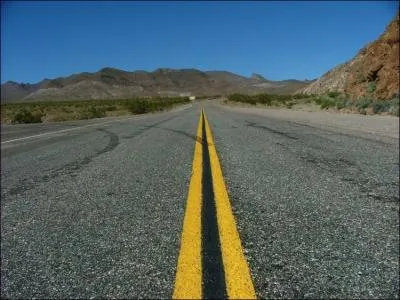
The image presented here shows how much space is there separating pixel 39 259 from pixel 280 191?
2116 millimetres

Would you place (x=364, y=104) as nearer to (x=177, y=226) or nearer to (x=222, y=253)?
(x=177, y=226)

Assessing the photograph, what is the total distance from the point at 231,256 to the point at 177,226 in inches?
28.7

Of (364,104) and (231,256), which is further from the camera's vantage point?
(364,104)

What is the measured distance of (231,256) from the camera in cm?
209

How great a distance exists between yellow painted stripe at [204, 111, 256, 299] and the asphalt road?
6 cm

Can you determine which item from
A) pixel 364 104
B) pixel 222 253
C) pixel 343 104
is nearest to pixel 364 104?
pixel 364 104

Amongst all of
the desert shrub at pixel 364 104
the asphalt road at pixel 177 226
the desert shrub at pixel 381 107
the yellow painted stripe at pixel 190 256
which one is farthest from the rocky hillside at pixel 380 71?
the yellow painted stripe at pixel 190 256

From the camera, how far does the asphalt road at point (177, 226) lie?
199 cm

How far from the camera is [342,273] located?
203 cm

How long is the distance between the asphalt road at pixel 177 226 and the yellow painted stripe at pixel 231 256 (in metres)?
0.06

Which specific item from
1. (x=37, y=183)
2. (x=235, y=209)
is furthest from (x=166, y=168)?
(x=235, y=209)

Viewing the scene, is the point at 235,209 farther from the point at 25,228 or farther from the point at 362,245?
the point at 25,228

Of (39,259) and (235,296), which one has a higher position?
(235,296)

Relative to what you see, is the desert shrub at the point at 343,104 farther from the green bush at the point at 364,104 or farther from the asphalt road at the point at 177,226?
the asphalt road at the point at 177,226
